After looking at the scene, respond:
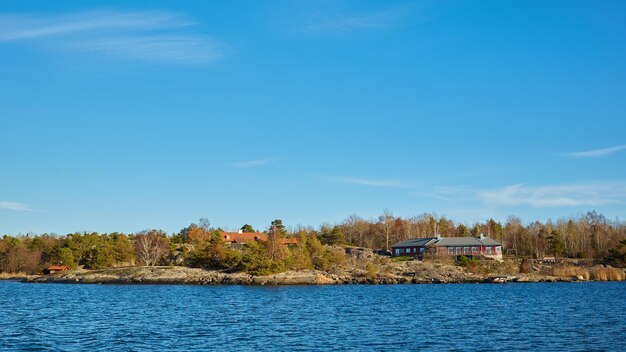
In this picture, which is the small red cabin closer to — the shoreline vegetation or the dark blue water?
the shoreline vegetation

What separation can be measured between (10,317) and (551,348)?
43.3 metres

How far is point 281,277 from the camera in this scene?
10750 cm

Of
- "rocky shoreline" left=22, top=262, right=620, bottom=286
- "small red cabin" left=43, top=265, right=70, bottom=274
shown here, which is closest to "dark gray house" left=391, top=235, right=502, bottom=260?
"rocky shoreline" left=22, top=262, right=620, bottom=286

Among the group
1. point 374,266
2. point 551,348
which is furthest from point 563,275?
point 551,348

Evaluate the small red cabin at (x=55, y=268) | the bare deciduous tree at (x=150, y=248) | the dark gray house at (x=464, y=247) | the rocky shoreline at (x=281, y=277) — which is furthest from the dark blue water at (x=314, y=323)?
the dark gray house at (x=464, y=247)

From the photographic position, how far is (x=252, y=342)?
37.8m

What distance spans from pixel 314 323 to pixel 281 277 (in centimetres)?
6045

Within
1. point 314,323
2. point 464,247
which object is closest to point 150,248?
point 464,247

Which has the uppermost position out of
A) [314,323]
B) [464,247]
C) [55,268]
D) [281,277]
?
[464,247]

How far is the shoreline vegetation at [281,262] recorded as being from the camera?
11019cm

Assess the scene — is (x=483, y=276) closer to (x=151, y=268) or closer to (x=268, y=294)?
(x=268, y=294)

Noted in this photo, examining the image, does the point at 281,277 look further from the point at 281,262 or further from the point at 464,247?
the point at 464,247

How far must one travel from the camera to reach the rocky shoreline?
10794 cm

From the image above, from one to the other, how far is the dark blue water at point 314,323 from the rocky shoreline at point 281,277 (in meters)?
34.0
